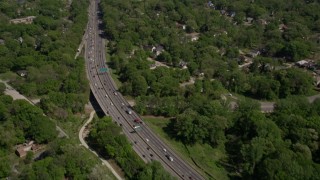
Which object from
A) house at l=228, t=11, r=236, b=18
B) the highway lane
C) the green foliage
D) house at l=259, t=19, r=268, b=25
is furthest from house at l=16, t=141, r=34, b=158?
house at l=228, t=11, r=236, b=18

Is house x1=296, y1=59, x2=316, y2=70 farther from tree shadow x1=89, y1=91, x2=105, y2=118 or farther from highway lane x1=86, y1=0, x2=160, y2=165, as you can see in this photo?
tree shadow x1=89, y1=91, x2=105, y2=118

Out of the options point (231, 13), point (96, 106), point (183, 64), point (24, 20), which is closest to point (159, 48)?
point (183, 64)

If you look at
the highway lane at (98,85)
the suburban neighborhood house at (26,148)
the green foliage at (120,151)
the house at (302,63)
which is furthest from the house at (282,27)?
the suburban neighborhood house at (26,148)

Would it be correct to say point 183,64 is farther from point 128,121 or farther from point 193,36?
point 128,121

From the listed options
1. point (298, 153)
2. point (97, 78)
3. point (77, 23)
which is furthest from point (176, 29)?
point (298, 153)

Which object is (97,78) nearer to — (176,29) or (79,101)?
(79,101)
